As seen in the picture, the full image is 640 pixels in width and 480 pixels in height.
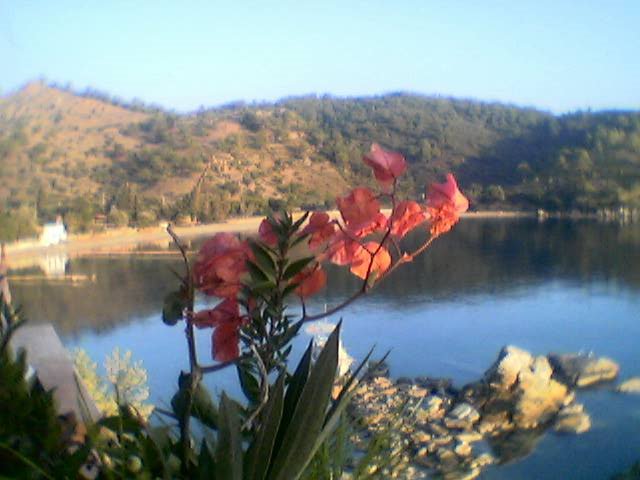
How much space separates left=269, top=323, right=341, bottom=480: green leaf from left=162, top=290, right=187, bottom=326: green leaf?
0.47ft

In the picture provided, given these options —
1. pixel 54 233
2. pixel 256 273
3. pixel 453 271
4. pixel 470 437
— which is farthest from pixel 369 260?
pixel 453 271

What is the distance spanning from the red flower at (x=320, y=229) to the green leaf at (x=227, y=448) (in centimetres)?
24

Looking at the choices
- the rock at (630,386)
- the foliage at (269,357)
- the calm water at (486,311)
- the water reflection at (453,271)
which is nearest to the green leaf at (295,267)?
the foliage at (269,357)

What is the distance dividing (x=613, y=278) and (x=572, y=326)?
1.54 m

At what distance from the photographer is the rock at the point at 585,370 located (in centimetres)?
566

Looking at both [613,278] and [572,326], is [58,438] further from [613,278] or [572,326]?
[613,278]

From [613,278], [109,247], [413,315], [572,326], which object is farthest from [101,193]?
[613,278]

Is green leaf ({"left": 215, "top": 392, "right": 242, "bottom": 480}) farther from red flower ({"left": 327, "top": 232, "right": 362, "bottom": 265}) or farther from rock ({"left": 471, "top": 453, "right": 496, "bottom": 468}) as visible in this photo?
rock ({"left": 471, "top": 453, "right": 496, "bottom": 468})

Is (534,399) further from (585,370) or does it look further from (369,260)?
(369,260)

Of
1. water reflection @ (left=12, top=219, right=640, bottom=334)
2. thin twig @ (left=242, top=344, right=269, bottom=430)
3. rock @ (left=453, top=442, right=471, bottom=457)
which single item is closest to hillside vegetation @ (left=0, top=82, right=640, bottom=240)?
Answer: water reflection @ (left=12, top=219, right=640, bottom=334)

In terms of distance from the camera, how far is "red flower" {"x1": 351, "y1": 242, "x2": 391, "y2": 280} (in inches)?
28.5

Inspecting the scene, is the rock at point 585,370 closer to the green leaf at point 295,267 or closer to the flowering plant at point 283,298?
the flowering plant at point 283,298

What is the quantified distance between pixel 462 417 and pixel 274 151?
116 inches

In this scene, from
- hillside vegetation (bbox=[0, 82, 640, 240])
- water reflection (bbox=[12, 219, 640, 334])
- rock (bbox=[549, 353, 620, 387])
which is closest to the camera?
hillside vegetation (bbox=[0, 82, 640, 240])
